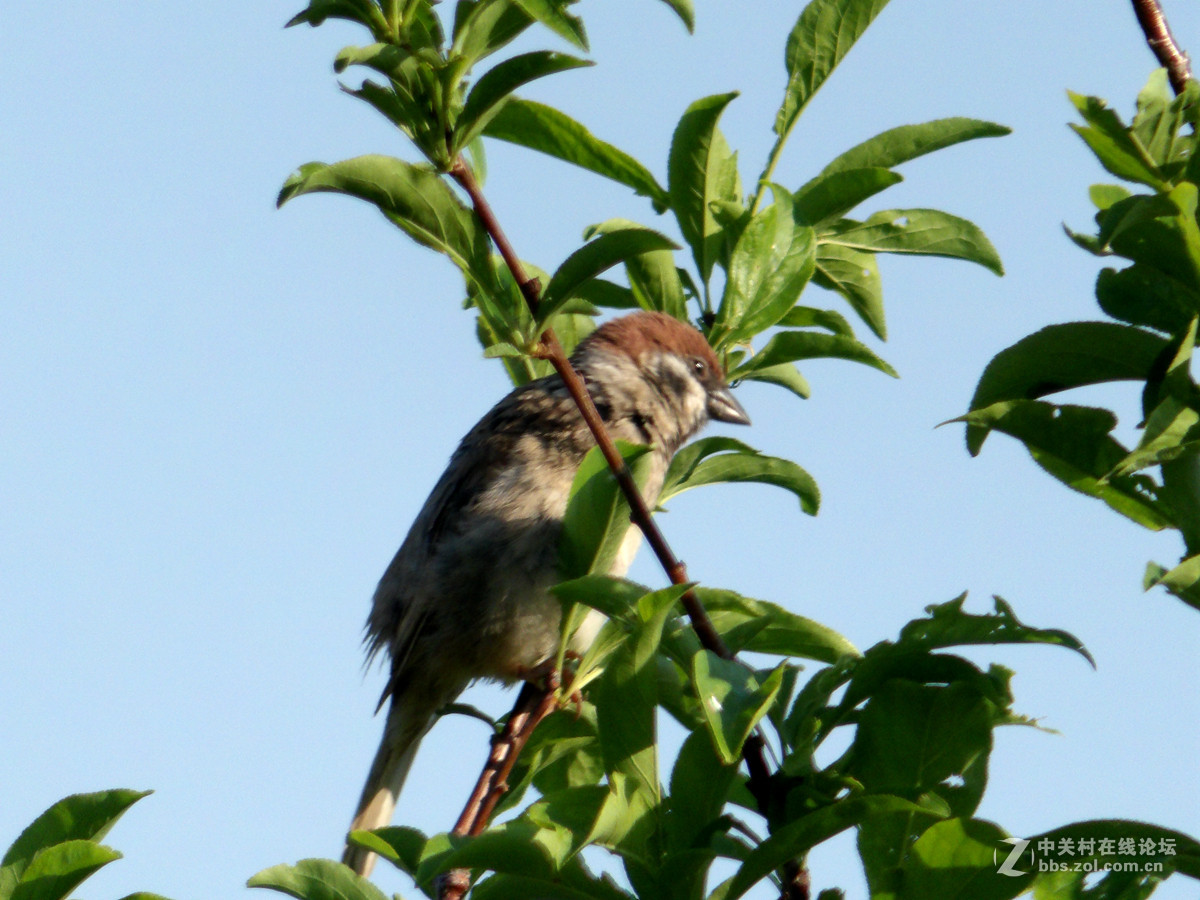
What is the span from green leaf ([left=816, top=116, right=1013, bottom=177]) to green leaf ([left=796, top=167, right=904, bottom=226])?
0.04 m

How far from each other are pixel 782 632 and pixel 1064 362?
581 millimetres

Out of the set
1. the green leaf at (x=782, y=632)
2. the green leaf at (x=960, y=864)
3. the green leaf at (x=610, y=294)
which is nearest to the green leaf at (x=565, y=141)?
the green leaf at (x=610, y=294)

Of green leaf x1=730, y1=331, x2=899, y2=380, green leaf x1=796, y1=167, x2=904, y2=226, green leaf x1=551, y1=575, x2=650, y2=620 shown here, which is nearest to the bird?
green leaf x1=730, y1=331, x2=899, y2=380

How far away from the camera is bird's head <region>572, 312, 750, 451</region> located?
3895mm

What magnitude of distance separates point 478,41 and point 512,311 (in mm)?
379

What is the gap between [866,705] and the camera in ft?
5.61

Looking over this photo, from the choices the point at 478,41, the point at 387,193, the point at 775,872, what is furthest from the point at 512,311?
the point at 775,872

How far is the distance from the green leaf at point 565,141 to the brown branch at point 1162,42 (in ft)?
2.95

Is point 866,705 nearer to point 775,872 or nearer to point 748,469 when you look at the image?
point 775,872

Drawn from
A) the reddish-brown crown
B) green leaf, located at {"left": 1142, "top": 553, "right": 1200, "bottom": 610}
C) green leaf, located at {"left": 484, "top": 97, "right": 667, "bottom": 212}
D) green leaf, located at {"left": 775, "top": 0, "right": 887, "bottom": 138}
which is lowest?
green leaf, located at {"left": 1142, "top": 553, "right": 1200, "bottom": 610}

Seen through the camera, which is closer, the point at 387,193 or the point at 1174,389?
the point at 1174,389

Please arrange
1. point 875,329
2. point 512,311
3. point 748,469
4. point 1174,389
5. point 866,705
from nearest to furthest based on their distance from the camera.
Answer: point 1174,389 → point 866,705 → point 512,311 → point 748,469 → point 875,329

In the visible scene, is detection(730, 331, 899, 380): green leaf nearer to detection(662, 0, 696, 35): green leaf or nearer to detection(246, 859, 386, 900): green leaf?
detection(662, 0, 696, 35): green leaf

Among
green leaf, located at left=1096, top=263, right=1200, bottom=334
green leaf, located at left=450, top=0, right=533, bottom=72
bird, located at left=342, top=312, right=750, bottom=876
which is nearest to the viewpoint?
green leaf, located at left=1096, top=263, right=1200, bottom=334
